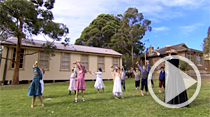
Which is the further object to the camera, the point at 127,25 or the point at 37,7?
the point at 127,25

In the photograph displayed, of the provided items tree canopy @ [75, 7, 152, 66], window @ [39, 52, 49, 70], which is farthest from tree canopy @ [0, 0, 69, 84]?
tree canopy @ [75, 7, 152, 66]

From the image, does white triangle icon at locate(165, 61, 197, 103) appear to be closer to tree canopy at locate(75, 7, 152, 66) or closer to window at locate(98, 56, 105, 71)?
window at locate(98, 56, 105, 71)

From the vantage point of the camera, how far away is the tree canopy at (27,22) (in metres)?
11.6

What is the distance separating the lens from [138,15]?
106 ft

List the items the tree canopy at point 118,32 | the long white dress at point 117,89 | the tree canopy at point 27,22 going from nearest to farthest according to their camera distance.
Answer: the long white dress at point 117,89 < the tree canopy at point 27,22 < the tree canopy at point 118,32

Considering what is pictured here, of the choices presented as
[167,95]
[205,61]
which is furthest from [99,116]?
[205,61]

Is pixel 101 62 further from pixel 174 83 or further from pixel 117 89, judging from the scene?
pixel 174 83

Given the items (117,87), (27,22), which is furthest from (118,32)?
(117,87)

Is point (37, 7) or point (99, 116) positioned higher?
point (37, 7)

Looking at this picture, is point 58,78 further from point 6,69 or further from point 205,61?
point 205,61

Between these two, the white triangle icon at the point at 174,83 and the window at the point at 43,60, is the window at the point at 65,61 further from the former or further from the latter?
the white triangle icon at the point at 174,83

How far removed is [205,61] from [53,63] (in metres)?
35.2

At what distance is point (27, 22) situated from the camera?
13.0m

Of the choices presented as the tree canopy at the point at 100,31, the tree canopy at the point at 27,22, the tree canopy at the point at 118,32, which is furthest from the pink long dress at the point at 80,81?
the tree canopy at the point at 100,31
